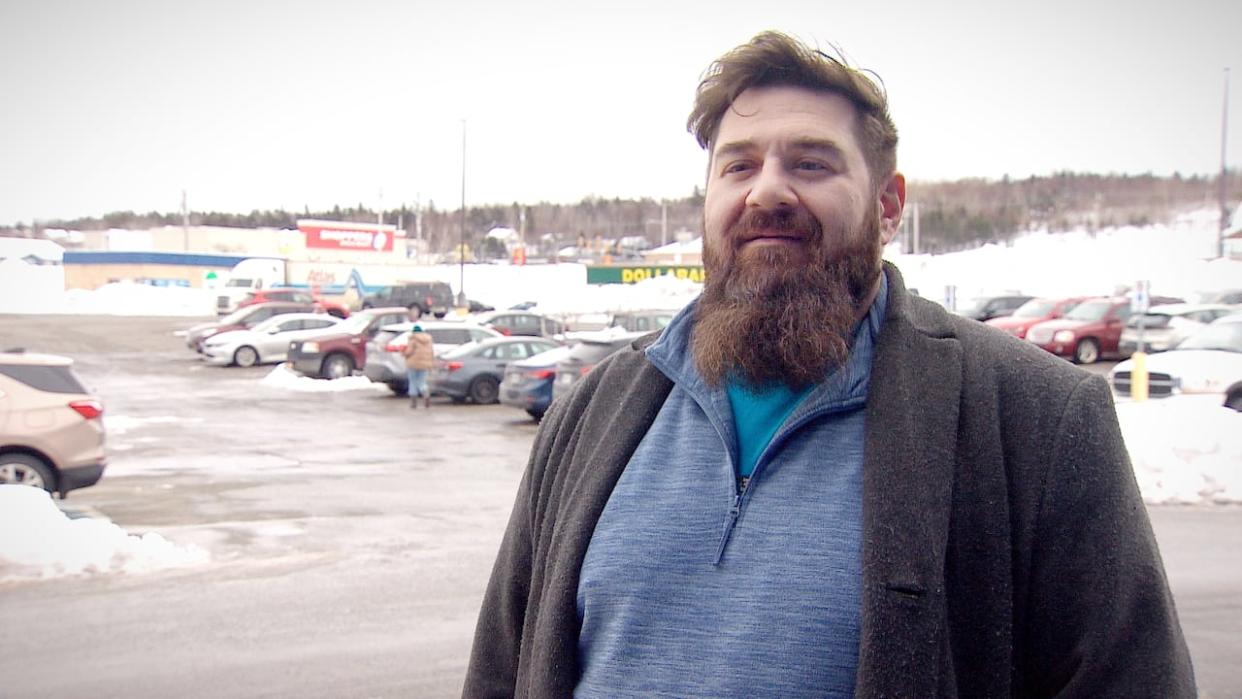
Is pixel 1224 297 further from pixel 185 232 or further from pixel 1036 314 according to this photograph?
pixel 185 232

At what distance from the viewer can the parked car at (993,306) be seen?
37719 mm

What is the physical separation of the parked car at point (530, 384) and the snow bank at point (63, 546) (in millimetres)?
9746

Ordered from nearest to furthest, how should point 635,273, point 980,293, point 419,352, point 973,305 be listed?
point 419,352
point 973,305
point 980,293
point 635,273

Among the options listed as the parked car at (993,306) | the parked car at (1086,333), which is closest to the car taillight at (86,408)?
the parked car at (1086,333)

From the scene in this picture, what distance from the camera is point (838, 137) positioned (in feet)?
6.88

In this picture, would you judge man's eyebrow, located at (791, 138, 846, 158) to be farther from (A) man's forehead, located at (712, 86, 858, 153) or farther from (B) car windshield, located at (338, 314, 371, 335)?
(B) car windshield, located at (338, 314, 371, 335)

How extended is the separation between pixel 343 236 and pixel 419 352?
2418 inches

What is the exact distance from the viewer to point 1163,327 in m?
28.5

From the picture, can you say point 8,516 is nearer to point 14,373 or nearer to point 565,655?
point 14,373

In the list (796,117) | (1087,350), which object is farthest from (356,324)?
(796,117)

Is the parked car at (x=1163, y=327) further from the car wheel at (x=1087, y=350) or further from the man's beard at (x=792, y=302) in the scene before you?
the man's beard at (x=792, y=302)

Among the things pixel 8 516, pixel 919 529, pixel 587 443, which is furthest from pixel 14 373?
pixel 919 529

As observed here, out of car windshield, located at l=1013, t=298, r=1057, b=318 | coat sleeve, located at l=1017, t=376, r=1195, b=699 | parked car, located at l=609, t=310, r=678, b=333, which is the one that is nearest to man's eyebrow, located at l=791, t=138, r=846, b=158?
coat sleeve, located at l=1017, t=376, r=1195, b=699

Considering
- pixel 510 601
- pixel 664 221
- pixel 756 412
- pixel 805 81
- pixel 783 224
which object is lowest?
pixel 510 601
